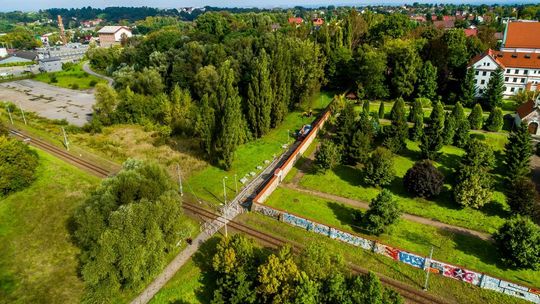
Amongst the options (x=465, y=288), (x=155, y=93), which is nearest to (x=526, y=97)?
(x=465, y=288)

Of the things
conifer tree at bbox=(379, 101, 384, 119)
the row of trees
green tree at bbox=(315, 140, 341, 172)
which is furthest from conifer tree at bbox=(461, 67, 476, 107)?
the row of trees

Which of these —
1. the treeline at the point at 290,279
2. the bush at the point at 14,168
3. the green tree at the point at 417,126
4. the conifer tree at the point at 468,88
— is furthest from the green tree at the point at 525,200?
the bush at the point at 14,168

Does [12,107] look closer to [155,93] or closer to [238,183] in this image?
[155,93]

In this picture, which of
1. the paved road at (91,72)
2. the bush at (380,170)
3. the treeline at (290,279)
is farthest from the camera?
the paved road at (91,72)

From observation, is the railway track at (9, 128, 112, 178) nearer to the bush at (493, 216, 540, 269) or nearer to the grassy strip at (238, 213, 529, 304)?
the grassy strip at (238, 213, 529, 304)

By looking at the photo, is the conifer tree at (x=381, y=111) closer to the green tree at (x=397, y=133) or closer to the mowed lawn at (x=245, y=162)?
A: the green tree at (x=397, y=133)

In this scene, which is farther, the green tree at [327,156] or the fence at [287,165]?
the green tree at [327,156]

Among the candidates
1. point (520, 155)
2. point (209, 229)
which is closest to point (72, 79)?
point (209, 229)
